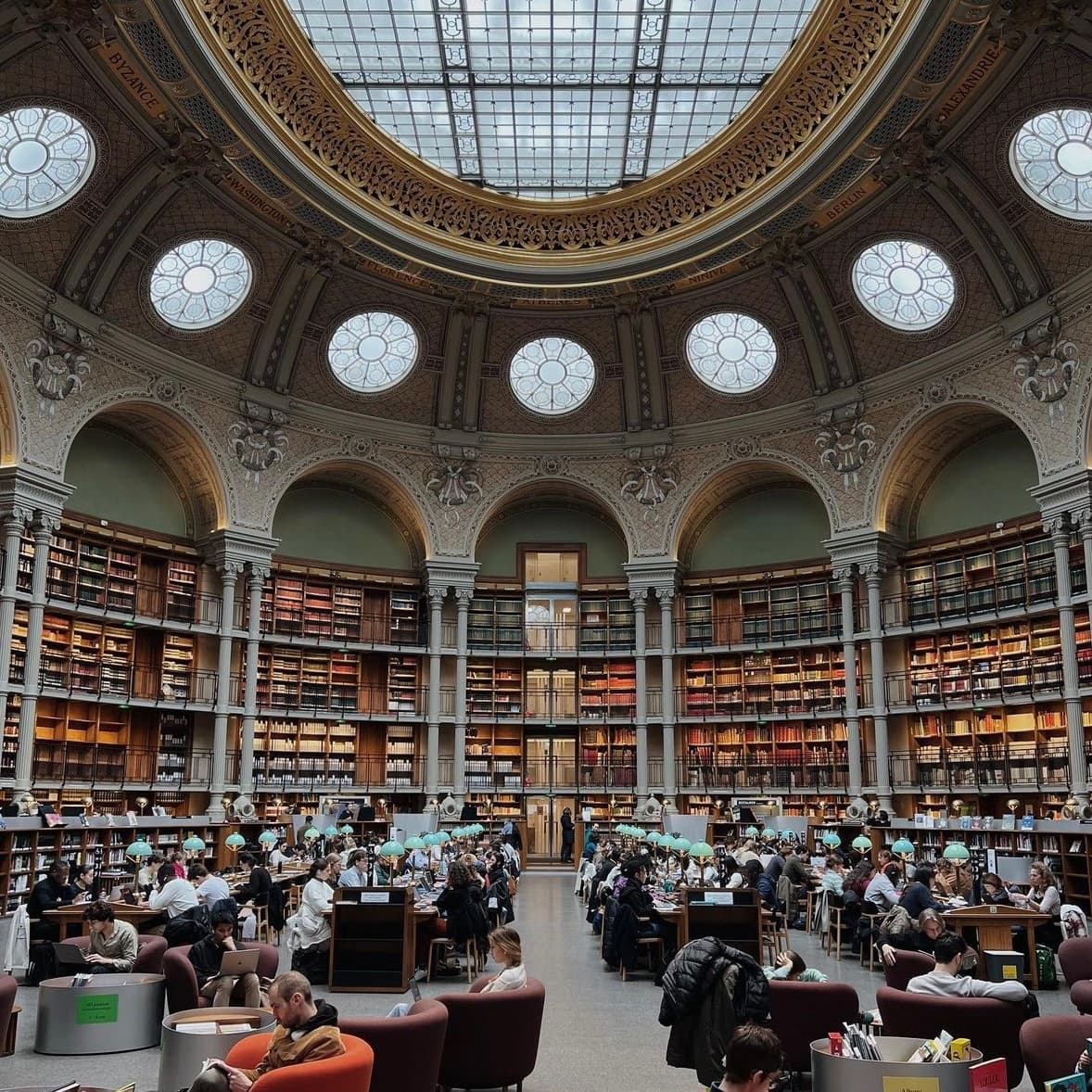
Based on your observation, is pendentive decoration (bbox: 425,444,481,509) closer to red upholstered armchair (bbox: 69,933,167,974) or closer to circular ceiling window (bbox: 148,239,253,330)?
circular ceiling window (bbox: 148,239,253,330)

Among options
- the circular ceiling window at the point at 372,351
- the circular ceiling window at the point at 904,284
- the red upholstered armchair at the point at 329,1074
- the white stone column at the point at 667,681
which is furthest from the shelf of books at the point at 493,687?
the red upholstered armchair at the point at 329,1074

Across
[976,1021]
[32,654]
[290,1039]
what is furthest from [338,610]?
[290,1039]

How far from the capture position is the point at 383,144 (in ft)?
66.7

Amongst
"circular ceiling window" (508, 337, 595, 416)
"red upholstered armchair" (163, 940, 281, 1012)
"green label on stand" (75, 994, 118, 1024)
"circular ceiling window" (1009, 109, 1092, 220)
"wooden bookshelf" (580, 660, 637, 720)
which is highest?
"circular ceiling window" (1009, 109, 1092, 220)

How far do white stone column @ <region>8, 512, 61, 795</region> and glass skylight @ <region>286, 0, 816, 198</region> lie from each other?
968cm

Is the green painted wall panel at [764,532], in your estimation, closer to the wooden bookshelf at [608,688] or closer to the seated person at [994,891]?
the wooden bookshelf at [608,688]

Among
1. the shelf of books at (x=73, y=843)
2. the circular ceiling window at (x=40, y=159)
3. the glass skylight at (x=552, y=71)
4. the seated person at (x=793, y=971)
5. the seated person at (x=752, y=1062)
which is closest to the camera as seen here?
the seated person at (x=752, y=1062)

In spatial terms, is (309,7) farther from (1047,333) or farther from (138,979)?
(138,979)

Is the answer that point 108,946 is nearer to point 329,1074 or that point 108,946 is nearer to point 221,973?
point 221,973

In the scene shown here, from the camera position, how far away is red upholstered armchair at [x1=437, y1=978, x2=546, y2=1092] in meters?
6.32

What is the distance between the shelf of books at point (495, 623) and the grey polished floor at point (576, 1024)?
38.7ft

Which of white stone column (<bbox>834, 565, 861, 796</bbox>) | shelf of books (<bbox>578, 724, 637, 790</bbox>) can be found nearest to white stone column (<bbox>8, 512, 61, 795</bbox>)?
shelf of books (<bbox>578, 724, 637, 790</bbox>)

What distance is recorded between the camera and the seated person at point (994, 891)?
1081cm

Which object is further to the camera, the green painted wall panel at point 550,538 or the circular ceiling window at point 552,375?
the green painted wall panel at point 550,538
